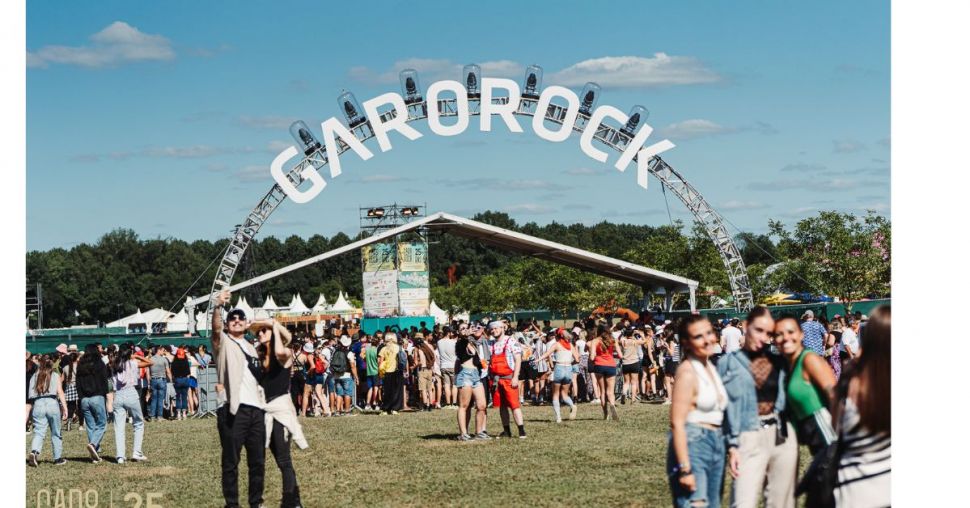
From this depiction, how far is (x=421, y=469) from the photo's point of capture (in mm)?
13477

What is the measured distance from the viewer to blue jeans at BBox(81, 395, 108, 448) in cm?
1570

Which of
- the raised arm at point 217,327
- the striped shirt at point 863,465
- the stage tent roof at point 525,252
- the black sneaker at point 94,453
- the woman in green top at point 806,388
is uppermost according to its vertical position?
the stage tent roof at point 525,252

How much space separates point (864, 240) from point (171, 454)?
2268 centimetres

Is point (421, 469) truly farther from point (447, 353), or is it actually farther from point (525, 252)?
point (525, 252)

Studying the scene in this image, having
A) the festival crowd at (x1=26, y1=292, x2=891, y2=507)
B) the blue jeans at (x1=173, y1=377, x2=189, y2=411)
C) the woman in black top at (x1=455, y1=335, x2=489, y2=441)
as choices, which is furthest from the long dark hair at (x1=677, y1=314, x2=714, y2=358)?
the blue jeans at (x1=173, y1=377, x2=189, y2=411)

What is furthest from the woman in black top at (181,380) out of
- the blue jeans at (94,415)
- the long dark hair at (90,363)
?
the long dark hair at (90,363)

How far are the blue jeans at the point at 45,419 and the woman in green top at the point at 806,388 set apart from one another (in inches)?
445

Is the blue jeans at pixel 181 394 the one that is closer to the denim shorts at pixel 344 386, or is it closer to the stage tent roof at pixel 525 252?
the denim shorts at pixel 344 386

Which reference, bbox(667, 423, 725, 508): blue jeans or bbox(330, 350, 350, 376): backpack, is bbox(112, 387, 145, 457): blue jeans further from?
bbox(667, 423, 725, 508): blue jeans

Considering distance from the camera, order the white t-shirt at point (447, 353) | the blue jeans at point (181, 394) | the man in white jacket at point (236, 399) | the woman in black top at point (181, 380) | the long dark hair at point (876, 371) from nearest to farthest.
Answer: the long dark hair at point (876, 371), the man in white jacket at point (236, 399), the white t-shirt at point (447, 353), the woman in black top at point (181, 380), the blue jeans at point (181, 394)

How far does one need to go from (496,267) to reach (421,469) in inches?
4790

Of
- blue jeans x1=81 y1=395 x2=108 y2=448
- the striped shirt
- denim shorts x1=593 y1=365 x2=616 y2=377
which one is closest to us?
the striped shirt

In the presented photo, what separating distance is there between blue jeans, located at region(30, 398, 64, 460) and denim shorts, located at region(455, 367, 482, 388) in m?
5.47

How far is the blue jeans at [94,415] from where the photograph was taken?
15703 millimetres
